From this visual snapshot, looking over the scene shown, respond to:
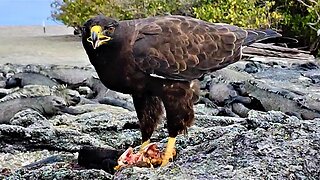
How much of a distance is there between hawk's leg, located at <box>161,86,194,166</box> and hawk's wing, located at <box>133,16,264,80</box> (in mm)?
138

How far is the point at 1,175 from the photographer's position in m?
4.94

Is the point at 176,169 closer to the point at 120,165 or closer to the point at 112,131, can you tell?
the point at 120,165

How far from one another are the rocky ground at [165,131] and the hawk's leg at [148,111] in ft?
0.93

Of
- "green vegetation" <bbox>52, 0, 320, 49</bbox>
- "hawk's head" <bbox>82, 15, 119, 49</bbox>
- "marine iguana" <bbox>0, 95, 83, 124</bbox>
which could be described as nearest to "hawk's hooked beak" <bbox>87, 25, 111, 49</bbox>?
"hawk's head" <bbox>82, 15, 119, 49</bbox>

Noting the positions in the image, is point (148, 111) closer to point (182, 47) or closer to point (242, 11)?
point (182, 47)

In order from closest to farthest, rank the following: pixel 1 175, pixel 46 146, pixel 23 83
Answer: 1. pixel 1 175
2. pixel 46 146
3. pixel 23 83

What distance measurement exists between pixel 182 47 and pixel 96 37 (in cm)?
84

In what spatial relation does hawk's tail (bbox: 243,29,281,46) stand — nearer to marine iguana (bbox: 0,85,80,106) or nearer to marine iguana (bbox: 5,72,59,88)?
marine iguana (bbox: 0,85,80,106)

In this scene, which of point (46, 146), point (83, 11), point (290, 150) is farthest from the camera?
point (83, 11)

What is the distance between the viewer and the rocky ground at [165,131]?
12.3 ft

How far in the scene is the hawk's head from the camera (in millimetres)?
4117

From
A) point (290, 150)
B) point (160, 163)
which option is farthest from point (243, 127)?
point (290, 150)

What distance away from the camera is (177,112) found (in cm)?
461

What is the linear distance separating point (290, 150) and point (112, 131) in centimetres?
265
